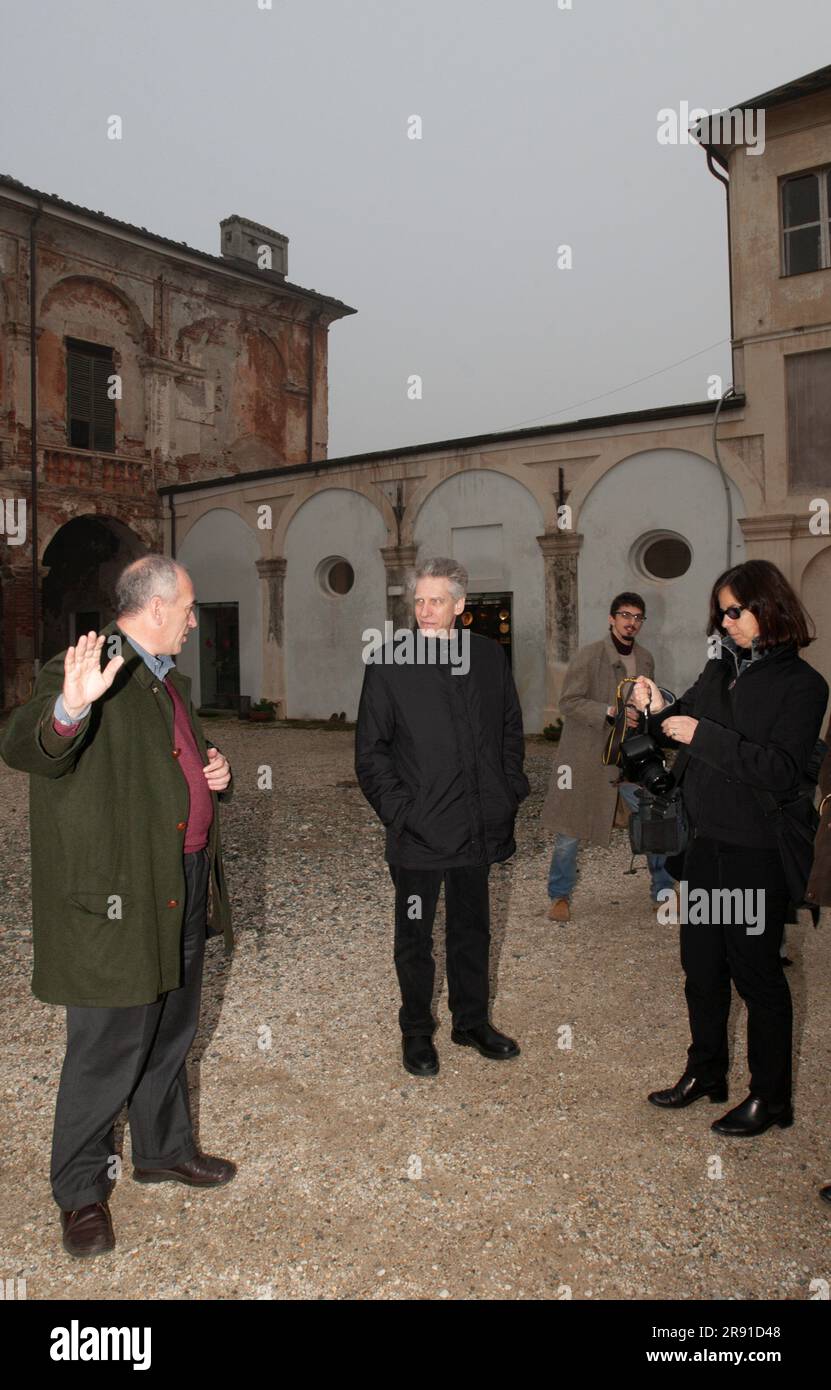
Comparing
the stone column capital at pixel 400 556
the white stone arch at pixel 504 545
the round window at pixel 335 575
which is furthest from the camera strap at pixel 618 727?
the round window at pixel 335 575

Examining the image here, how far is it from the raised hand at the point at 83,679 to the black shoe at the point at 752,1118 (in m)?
2.52

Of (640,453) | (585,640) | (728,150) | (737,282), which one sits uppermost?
(728,150)

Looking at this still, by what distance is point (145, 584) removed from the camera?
2.64m

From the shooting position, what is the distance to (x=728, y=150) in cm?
1452

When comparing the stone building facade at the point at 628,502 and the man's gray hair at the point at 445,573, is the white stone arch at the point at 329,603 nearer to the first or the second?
the stone building facade at the point at 628,502

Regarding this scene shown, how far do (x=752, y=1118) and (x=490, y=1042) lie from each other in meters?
1.07

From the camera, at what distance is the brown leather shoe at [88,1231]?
2488mm

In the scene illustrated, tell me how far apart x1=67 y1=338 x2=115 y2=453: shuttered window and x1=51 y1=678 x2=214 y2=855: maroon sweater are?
18.9m

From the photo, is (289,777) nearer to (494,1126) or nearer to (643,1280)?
(494,1126)

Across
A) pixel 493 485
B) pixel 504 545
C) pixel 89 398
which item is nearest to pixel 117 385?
pixel 89 398
